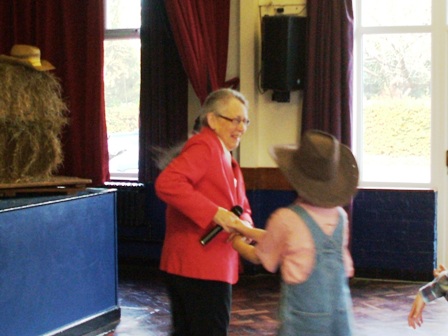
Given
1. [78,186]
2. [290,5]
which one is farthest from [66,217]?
[290,5]

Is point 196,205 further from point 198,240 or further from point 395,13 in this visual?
point 395,13

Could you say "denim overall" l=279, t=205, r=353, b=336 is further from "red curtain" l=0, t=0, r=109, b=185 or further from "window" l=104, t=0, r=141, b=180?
"window" l=104, t=0, r=141, b=180

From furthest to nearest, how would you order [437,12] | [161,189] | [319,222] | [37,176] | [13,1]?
[13,1], [437,12], [37,176], [161,189], [319,222]

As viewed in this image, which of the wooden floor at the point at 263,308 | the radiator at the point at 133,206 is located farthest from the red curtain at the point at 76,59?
the wooden floor at the point at 263,308

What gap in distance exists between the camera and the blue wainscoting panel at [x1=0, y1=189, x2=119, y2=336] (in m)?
4.18

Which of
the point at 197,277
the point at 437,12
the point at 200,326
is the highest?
the point at 437,12

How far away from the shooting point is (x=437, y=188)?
658cm

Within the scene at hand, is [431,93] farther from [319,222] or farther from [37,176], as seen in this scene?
[319,222]

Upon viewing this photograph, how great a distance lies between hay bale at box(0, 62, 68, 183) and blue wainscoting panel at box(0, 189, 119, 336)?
0.33 m

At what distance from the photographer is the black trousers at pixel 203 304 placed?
10.4 ft

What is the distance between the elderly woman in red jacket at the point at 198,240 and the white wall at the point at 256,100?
135 inches

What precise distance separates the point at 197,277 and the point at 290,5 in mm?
3934

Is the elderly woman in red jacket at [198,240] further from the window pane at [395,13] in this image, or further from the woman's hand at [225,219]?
the window pane at [395,13]

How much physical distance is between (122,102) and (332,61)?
2.13 meters
